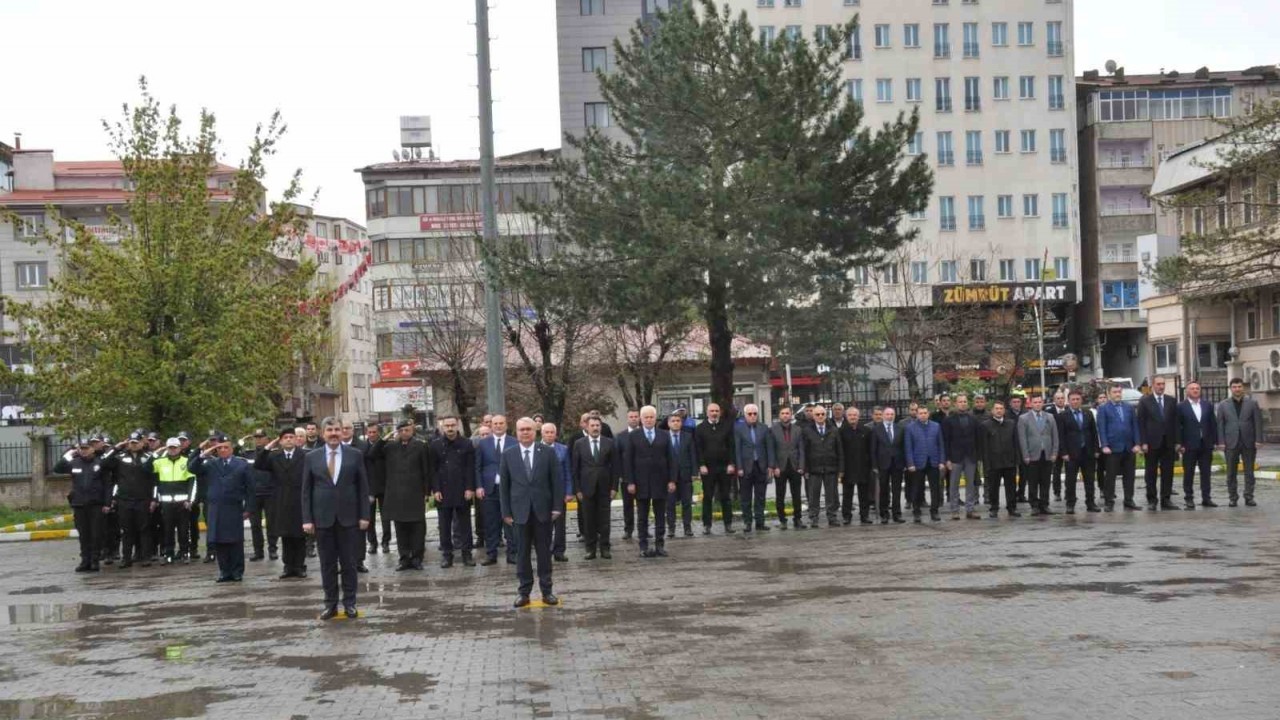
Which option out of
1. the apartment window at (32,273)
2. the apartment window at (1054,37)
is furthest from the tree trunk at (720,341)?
the apartment window at (32,273)

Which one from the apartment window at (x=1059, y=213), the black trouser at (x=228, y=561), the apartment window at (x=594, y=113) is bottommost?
the black trouser at (x=228, y=561)

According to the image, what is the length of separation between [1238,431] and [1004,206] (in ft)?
188

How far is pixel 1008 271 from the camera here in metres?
78.8

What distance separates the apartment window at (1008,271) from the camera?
7862 centimetres

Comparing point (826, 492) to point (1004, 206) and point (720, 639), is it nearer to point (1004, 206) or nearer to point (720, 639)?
point (720, 639)

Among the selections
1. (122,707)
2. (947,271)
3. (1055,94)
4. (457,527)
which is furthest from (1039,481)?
(1055,94)

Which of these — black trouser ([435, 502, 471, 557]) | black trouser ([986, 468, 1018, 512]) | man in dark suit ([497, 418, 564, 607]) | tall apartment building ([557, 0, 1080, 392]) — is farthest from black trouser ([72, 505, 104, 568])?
tall apartment building ([557, 0, 1080, 392])

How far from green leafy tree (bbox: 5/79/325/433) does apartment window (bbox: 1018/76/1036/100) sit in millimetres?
52939

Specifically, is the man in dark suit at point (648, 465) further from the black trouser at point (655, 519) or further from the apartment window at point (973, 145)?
the apartment window at point (973, 145)

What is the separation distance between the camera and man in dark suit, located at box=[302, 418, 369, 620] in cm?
1422

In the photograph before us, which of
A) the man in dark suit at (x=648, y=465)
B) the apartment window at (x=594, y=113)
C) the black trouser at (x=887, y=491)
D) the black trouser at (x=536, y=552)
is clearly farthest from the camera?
the apartment window at (x=594, y=113)

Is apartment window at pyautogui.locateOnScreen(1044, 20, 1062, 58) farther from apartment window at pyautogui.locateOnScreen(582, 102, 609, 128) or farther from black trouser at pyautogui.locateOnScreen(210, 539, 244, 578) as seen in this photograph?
black trouser at pyautogui.locateOnScreen(210, 539, 244, 578)

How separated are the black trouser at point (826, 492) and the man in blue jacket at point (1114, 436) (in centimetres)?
438

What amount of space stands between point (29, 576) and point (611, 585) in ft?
32.4
